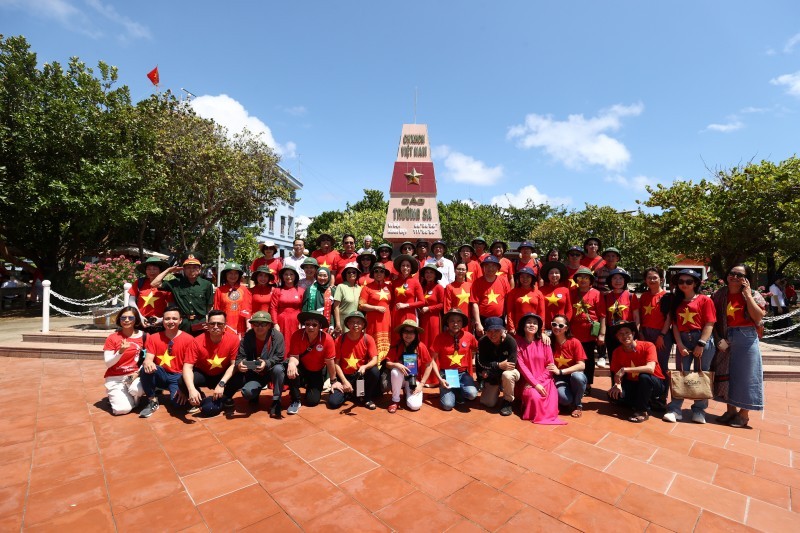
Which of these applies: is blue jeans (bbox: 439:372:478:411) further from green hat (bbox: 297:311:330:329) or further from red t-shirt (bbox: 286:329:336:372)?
green hat (bbox: 297:311:330:329)

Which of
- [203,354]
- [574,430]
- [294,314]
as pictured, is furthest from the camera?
[294,314]

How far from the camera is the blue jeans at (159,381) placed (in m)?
4.25

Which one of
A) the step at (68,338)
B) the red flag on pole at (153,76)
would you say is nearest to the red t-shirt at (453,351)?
the step at (68,338)

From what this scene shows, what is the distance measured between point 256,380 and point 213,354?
560 millimetres

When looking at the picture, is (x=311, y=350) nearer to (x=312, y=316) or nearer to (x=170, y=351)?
(x=312, y=316)

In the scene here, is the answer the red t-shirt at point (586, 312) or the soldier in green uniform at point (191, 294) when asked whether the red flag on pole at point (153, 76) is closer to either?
the soldier in green uniform at point (191, 294)

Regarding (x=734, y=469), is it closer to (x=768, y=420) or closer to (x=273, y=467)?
(x=768, y=420)

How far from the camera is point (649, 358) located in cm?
434

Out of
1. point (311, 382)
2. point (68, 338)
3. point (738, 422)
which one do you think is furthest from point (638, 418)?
point (68, 338)

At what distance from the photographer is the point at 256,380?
A: 4.39 metres

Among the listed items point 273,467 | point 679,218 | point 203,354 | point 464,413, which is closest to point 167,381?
point 203,354

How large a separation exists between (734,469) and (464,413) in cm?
238

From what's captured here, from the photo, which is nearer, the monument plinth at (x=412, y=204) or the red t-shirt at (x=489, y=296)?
the red t-shirt at (x=489, y=296)

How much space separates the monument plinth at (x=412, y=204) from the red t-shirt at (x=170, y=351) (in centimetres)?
760
